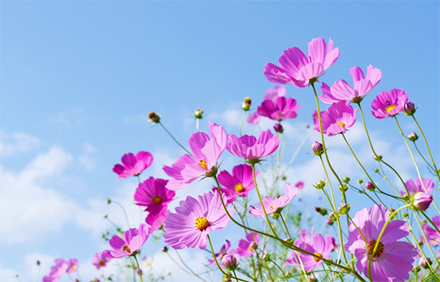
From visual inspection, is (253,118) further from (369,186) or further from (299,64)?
(299,64)

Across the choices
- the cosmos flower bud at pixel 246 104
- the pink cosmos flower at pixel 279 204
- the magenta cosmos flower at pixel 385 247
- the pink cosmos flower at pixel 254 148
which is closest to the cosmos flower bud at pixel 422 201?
the magenta cosmos flower at pixel 385 247

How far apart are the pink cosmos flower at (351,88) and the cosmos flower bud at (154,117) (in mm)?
845

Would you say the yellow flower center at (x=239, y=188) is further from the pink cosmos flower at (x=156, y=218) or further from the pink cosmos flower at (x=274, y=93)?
the pink cosmos flower at (x=274, y=93)

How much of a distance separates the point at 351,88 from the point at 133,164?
108 centimetres

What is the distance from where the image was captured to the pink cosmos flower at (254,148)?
0.78 metres

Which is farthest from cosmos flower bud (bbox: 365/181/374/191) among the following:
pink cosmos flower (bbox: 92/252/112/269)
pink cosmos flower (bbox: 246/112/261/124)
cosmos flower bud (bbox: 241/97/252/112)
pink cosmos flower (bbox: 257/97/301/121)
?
pink cosmos flower (bbox: 92/252/112/269)

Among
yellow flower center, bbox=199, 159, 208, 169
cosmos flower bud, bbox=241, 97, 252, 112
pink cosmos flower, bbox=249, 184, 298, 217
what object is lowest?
pink cosmos flower, bbox=249, 184, 298, 217

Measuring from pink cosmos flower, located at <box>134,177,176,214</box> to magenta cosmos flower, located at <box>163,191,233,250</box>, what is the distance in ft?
1.53

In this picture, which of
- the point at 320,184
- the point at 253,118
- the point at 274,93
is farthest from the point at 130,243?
the point at 274,93

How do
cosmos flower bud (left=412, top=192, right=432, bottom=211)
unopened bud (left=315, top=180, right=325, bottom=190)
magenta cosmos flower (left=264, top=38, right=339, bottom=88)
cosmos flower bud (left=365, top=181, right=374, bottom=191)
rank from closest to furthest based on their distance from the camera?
cosmos flower bud (left=412, top=192, right=432, bottom=211) → magenta cosmos flower (left=264, top=38, right=339, bottom=88) → unopened bud (left=315, top=180, right=325, bottom=190) → cosmos flower bud (left=365, top=181, right=374, bottom=191)

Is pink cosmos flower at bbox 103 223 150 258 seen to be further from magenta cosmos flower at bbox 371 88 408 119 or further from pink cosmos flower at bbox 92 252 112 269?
pink cosmos flower at bbox 92 252 112 269

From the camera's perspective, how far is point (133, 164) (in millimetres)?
1718

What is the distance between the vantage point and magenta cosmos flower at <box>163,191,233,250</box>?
0.82m

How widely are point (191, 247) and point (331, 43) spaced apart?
526 mm
